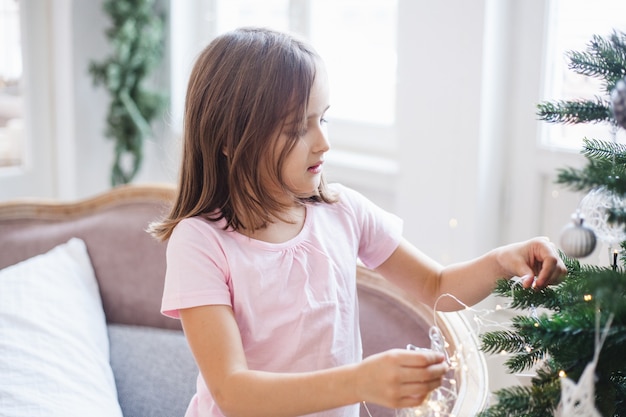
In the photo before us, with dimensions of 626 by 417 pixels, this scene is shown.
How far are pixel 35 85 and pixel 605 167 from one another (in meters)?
2.37

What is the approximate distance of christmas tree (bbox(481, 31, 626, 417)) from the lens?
26.6 inches

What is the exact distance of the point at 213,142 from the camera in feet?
3.60

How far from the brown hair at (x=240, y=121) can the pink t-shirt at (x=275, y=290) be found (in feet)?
0.16

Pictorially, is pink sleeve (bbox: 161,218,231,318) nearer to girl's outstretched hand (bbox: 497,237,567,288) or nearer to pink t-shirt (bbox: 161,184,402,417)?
pink t-shirt (bbox: 161,184,402,417)

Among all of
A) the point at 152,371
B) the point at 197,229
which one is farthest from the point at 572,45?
the point at 152,371

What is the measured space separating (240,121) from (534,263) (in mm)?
444

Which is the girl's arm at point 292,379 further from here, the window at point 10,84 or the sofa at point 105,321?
the window at point 10,84

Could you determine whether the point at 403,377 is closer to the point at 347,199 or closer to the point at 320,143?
the point at 320,143

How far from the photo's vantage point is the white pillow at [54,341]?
1.33 meters

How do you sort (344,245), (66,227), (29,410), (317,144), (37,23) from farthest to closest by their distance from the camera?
(37,23), (66,227), (29,410), (344,245), (317,144)

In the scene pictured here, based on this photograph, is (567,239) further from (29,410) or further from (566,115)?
(29,410)

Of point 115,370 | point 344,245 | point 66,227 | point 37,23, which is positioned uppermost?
point 37,23

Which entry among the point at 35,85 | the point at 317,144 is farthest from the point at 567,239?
the point at 35,85

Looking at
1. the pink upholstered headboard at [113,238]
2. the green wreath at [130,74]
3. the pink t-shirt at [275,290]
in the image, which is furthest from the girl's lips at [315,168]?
the green wreath at [130,74]
